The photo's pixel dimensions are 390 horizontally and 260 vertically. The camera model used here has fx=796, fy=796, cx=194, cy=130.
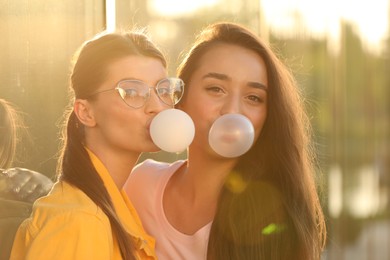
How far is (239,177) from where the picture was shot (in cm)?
233

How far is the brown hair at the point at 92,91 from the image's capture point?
1.72 m

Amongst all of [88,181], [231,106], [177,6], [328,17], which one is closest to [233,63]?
[231,106]

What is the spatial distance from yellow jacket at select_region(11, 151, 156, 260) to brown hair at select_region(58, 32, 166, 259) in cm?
3

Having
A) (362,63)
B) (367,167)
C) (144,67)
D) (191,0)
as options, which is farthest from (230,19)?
(144,67)

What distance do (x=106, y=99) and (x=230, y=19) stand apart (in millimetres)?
1779

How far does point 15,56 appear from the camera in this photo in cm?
206

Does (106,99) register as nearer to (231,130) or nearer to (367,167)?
(231,130)

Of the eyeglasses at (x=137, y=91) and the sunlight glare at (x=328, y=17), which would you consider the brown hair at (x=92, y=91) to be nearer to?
the eyeglasses at (x=137, y=91)

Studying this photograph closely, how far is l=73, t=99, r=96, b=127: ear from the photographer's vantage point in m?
1.81

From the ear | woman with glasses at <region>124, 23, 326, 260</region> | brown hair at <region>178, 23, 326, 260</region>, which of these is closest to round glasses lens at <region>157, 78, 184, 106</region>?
the ear

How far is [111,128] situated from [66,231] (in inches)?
12.5

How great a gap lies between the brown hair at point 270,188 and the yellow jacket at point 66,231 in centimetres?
60

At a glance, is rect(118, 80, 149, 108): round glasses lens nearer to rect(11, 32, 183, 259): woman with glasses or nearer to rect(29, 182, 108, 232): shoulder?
rect(11, 32, 183, 259): woman with glasses

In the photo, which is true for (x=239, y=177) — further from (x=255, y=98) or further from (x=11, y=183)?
(x=11, y=183)
